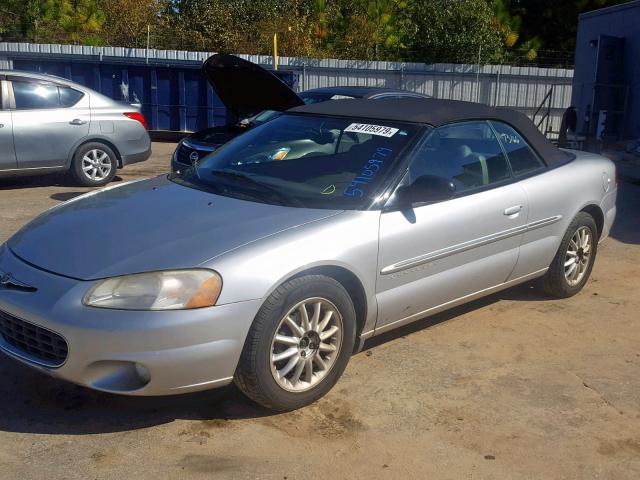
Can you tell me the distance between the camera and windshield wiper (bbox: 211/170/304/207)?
4137 millimetres

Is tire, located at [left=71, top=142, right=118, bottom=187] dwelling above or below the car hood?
below

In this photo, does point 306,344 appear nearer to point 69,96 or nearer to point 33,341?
point 33,341

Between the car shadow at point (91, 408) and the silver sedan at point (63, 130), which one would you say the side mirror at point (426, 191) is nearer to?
the car shadow at point (91, 408)

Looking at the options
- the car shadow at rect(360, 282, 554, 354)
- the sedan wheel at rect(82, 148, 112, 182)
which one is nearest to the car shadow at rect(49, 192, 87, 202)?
the sedan wheel at rect(82, 148, 112, 182)

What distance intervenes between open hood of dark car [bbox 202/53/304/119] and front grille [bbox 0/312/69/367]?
5.07 m

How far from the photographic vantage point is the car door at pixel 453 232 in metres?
4.14

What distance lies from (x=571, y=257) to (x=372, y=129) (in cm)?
202

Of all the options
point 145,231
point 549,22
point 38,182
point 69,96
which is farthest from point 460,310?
point 549,22

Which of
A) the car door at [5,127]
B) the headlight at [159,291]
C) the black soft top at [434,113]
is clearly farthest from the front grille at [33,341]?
the car door at [5,127]

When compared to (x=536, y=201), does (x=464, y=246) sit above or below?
below

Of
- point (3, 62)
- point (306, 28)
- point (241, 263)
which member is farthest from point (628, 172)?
point (306, 28)

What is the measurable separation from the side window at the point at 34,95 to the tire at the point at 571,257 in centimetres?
665

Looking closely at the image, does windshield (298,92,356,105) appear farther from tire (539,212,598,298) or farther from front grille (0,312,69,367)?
front grille (0,312,69,367)

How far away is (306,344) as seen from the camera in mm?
3781
